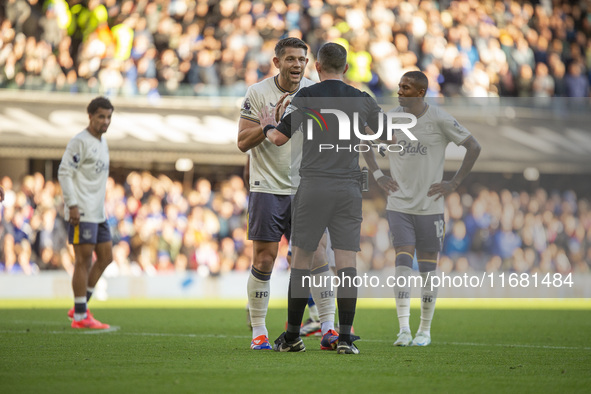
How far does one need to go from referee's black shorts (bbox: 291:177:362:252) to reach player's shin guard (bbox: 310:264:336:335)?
2.24ft

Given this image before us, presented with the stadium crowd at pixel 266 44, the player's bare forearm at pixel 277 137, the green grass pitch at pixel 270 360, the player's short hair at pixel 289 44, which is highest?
the stadium crowd at pixel 266 44

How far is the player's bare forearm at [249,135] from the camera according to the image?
21.7 ft

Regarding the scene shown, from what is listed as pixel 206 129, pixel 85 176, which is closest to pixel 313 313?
pixel 85 176

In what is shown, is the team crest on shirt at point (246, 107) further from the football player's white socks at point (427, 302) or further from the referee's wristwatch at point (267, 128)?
the football player's white socks at point (427, 302)

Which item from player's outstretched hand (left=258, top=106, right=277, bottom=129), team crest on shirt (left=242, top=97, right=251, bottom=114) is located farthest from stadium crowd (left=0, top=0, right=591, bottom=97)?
player's outstretched hand (left=258, top=106, right=277, bottom=129)

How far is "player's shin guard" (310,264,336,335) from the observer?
7.01 m

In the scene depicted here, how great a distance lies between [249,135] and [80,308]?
11.5ft

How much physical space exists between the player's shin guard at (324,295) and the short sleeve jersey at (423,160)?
104cm

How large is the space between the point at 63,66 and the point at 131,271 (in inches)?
207

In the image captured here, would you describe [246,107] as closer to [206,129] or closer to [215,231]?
[215,231]

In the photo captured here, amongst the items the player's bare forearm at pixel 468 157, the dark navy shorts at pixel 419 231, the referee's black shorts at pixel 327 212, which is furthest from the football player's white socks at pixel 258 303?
the player's bare forearm at pixel 468 157

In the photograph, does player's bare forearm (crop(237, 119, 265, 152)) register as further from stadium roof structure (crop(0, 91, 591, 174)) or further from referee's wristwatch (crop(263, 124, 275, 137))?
stadium roof structure (crop(0, 91, 591, 174))

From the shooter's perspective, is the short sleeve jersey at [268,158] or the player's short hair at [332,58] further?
the short sleeve jersey at [268,158]

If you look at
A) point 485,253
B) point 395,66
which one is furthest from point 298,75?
point 395,66
